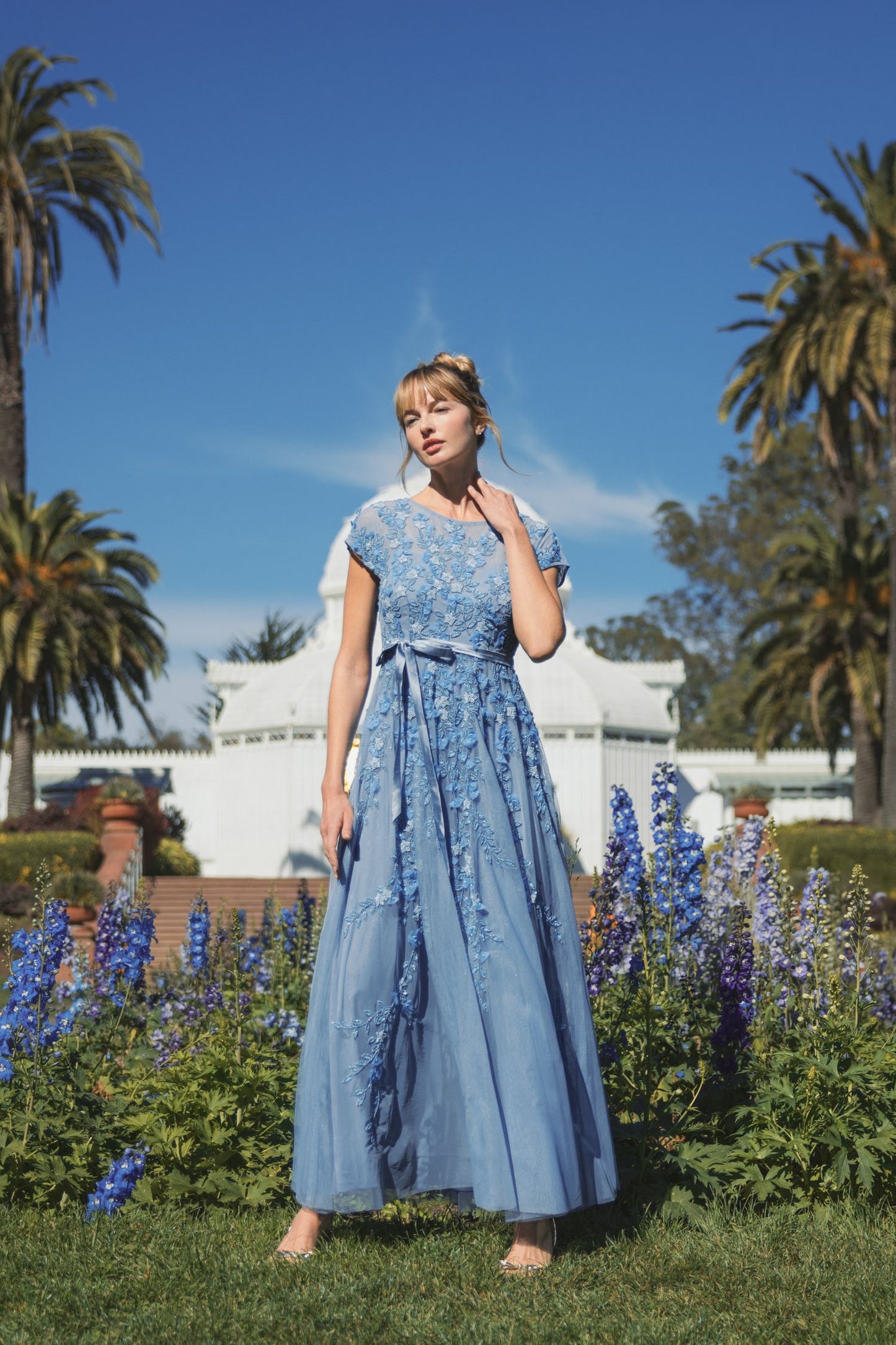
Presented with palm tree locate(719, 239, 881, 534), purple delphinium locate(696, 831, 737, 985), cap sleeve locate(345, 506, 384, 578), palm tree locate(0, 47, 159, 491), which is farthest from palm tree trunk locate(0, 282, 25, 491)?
cap sleeve locate(345, 506, 384, 578)

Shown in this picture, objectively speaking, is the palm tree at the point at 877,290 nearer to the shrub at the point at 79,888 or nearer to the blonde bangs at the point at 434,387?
the shrub at the point at 79,888

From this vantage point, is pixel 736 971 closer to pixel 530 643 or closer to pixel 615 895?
pixel 615 895

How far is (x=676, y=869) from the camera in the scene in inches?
165

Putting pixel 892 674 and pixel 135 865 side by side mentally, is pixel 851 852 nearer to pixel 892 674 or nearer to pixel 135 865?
pixel 892 674

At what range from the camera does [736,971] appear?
418 cm

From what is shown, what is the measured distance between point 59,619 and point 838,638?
12023mm

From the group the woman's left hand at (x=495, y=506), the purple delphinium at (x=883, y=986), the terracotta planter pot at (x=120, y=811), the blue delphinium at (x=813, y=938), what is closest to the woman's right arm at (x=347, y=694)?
the woman's left hand at (x=495, y=506)

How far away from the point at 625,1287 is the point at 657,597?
1590 inches

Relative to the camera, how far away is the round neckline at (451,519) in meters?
3.44

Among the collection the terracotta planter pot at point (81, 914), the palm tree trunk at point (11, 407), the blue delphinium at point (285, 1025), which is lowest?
the terracotta planter pot at point (81, 914)

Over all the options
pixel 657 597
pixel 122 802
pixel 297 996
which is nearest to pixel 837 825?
pixel 122 802

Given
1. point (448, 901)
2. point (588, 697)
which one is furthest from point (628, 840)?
point (588, 697)

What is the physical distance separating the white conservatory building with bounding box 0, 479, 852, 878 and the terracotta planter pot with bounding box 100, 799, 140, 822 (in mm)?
4876

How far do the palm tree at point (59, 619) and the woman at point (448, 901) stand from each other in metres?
16.4
